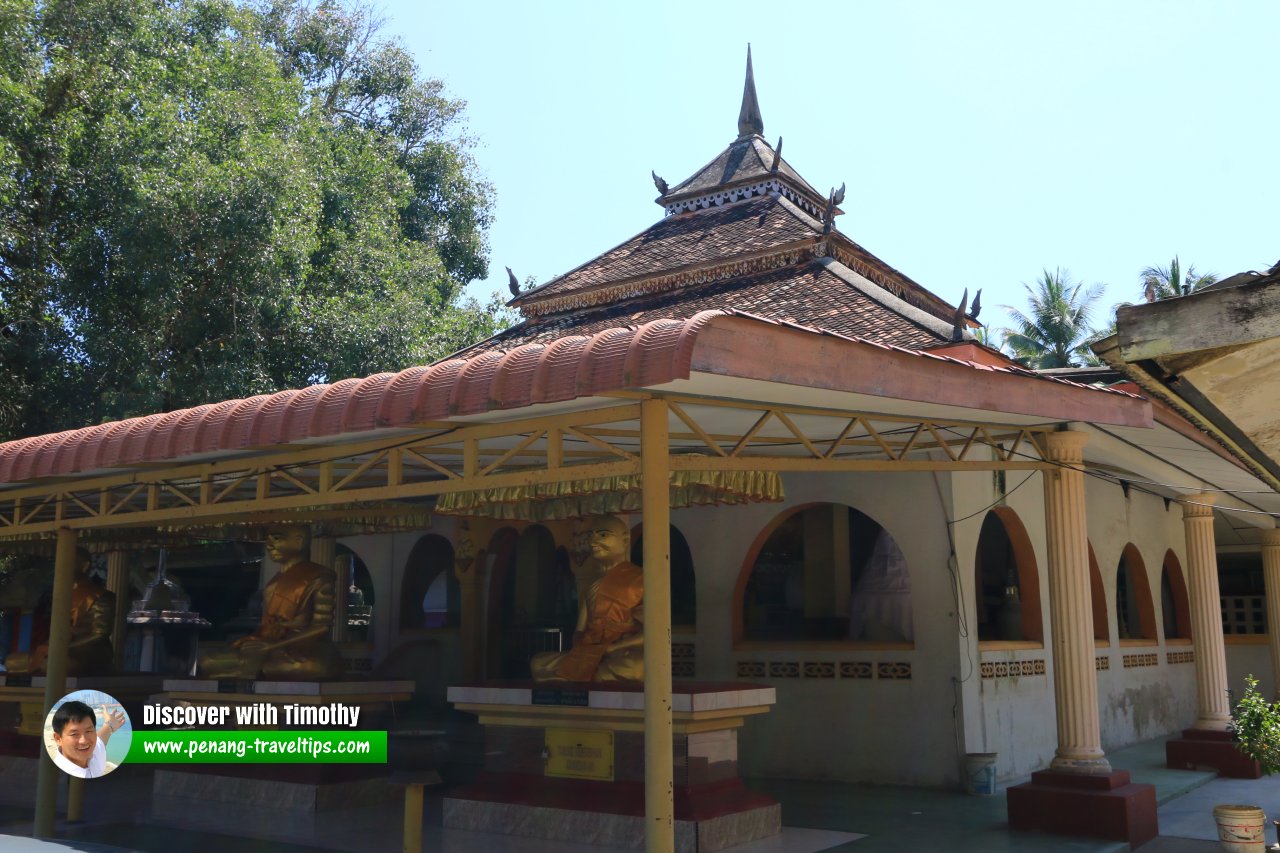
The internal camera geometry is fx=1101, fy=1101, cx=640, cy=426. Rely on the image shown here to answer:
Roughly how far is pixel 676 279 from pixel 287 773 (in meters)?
9.84

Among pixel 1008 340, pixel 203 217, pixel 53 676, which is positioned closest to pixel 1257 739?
pixel 53 676

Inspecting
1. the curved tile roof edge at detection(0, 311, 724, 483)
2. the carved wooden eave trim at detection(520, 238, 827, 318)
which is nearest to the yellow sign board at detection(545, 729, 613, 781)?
the curved tile roof edge at detection(0, 311, 724, 483)

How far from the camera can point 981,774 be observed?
1038 cm

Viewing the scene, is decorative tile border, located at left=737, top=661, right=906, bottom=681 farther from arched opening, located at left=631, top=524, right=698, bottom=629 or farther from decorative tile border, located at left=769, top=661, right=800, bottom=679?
arched opening, located at left=631, top=524, right=698, bottom=629

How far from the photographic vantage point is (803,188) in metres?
19.4

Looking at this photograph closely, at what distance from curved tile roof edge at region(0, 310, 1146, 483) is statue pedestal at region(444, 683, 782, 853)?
9.50ft

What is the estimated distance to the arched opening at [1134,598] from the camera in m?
15.9

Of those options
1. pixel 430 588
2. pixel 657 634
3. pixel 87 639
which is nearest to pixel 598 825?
pixel 657 634

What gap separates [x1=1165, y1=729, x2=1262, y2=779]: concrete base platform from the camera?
12.2 meters

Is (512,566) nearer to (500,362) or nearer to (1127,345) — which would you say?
(500,362)

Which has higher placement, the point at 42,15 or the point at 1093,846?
the point at 42,15

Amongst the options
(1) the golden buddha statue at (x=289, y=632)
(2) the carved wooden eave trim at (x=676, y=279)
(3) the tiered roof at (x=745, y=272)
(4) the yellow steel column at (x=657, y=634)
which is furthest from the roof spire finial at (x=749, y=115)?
(4) the yellow steel column at (x=657, y=634)

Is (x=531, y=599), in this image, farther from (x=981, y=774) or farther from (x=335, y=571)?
(x=981, y=774)

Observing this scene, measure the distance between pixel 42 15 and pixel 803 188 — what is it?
13.4 meters
